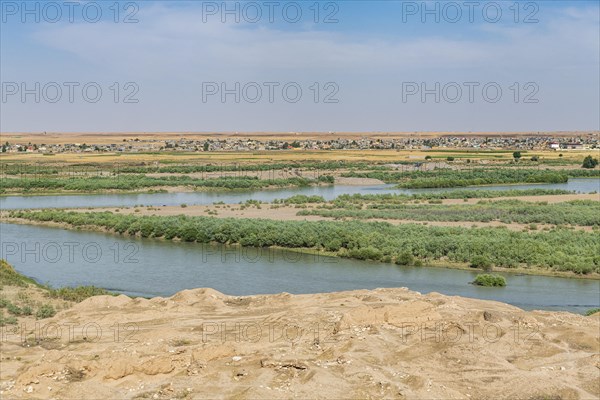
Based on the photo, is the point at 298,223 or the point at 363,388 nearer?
the point at 363,388

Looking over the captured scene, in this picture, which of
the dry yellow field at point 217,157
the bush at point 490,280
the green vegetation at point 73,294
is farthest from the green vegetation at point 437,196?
the dry yellow field at point 217,157

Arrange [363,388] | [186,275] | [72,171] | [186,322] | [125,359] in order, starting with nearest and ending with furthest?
[363,388] < [125,359] < [186,322] < [186,275] < [72,171]

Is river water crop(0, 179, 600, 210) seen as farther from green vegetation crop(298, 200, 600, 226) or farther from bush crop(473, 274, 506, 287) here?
bush crop(473, 274, 506, 287)

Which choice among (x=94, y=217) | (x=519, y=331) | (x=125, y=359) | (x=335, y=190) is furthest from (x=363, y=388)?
(x=335, y=190)

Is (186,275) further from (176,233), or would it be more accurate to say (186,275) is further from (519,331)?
(519,331)

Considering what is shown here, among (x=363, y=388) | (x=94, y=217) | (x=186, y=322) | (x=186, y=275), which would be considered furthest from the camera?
(x=94, y=217)
